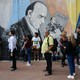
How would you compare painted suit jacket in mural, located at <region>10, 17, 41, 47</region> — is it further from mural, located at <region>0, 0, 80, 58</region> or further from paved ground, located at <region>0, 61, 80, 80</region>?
paved ground, located at <region>0, 61, 80, 80</region>

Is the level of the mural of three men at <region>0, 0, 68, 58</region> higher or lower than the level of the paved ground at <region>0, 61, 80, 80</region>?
higher

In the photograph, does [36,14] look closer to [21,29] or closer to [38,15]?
[38,15]

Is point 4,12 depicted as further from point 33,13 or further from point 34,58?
point 34,58

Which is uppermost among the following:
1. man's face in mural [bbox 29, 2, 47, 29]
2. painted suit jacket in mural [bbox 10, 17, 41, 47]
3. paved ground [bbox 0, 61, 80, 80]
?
man's face in mural [bbox 29, 2, 47, 29]

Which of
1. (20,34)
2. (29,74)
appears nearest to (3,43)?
(20,34)

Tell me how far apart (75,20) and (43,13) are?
6.40 feet

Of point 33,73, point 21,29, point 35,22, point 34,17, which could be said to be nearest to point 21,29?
point 21,29

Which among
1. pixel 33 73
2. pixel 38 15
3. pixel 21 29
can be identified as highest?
pixel 38 15

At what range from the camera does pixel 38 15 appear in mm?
18594

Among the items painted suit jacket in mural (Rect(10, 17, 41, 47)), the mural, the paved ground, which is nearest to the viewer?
the paved ground

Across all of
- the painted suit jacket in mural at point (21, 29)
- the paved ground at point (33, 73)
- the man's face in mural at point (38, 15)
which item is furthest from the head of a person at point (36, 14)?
the paved ground at point (33, 73)

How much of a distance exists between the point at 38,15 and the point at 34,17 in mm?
266

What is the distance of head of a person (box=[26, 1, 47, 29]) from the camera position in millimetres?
18531

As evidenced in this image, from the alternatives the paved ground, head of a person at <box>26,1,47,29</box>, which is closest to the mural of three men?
head of a person at <box>26,1,47,29</box>
